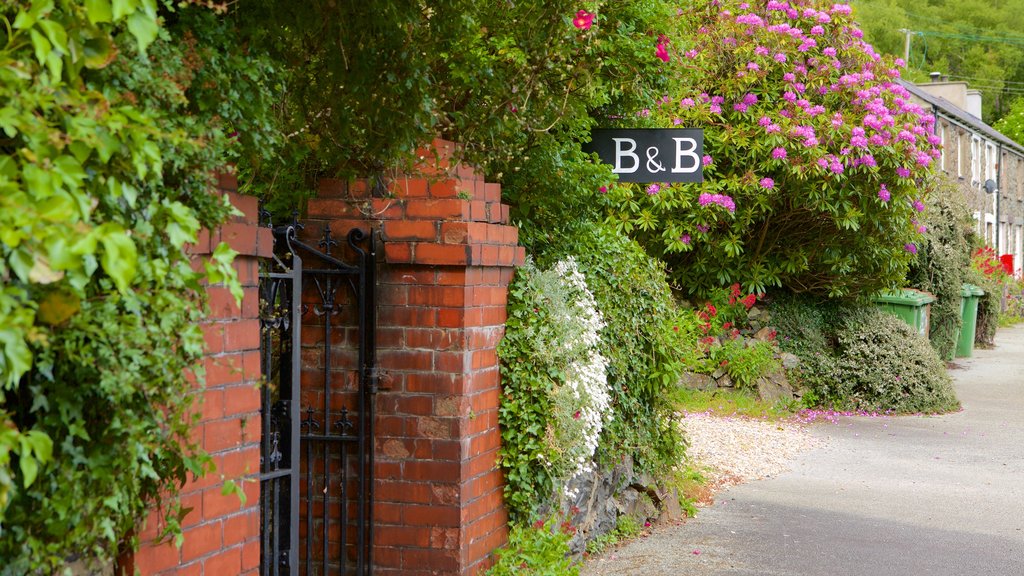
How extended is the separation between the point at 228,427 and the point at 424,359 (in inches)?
58.4

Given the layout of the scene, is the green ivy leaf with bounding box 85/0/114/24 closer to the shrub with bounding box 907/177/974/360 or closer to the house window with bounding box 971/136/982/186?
the shrub with bounding box 907/177/974/360

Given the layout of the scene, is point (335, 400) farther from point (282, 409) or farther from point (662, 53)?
point (662, 53)

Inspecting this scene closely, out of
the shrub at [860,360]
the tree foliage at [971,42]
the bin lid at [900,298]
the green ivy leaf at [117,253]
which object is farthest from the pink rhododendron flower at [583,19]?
the tree foliage at [971,42]

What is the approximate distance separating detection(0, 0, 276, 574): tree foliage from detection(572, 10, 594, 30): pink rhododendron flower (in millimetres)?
2380

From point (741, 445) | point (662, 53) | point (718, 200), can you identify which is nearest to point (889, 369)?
point (718, 200)

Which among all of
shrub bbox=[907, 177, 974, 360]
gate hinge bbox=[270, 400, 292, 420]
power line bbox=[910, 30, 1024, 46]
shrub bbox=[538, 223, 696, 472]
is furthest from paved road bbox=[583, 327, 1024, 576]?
power line bbox=[910, 30, 1024, 46]

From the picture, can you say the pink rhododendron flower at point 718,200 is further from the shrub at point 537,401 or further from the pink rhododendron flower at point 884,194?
the shrub at point 537,401

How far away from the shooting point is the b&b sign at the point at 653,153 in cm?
677

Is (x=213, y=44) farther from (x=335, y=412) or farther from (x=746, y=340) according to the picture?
(x=746, y=340)

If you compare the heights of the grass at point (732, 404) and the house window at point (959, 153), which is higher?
the house window at point (959, 153)

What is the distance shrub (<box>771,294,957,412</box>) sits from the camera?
13.0 meters

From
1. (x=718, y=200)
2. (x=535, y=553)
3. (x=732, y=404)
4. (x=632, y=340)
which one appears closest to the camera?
(x=535, y=553)

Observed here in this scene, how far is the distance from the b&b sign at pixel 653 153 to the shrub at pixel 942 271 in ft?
40.0

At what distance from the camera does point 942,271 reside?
60.1 feet
